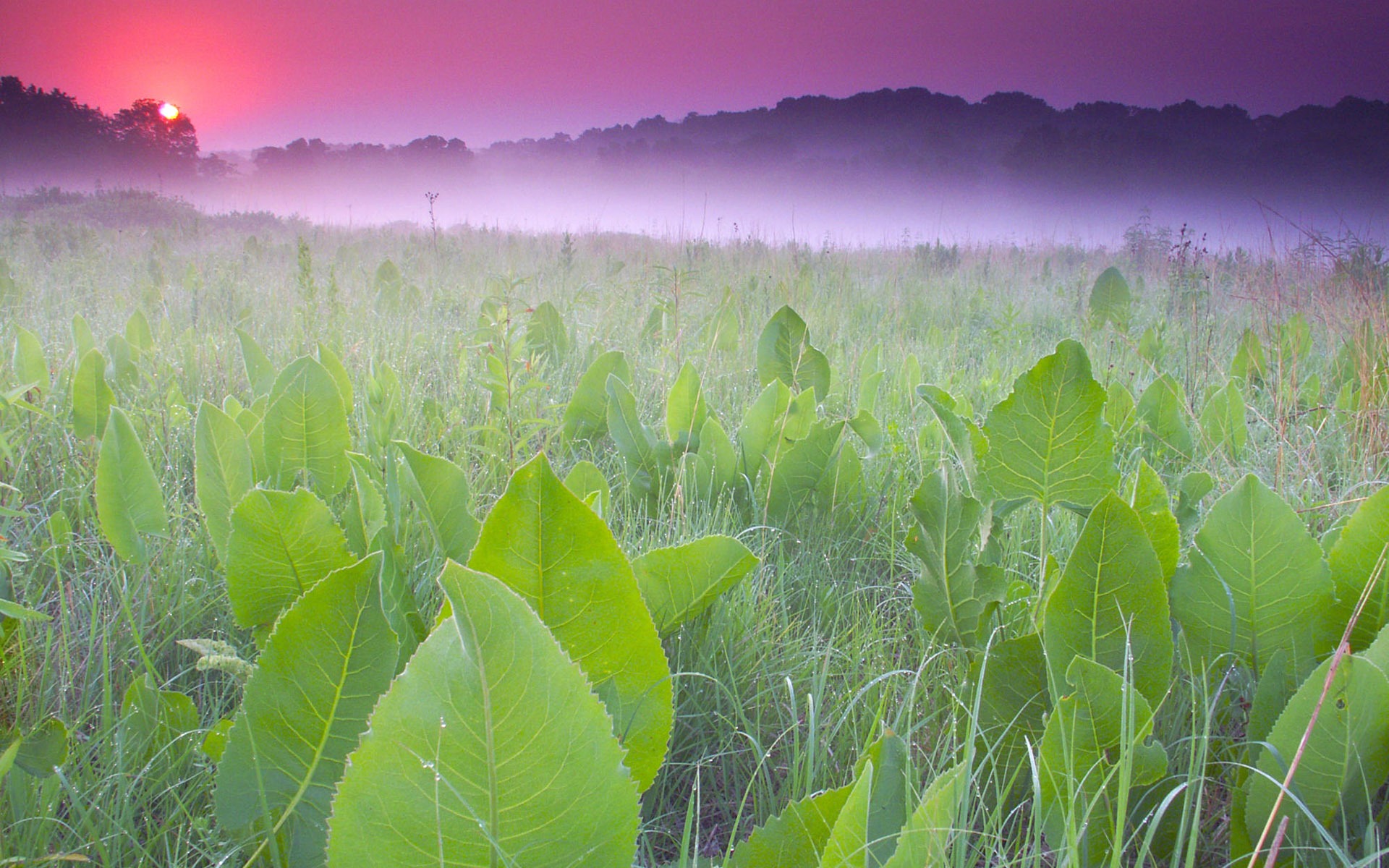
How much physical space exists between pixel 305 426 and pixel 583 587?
851 mm

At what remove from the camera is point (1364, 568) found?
85 centimetres

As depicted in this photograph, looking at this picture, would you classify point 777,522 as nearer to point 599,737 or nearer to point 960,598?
point 960,598

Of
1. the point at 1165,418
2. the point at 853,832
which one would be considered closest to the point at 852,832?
the point at 853,832

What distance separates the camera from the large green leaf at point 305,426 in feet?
4.17

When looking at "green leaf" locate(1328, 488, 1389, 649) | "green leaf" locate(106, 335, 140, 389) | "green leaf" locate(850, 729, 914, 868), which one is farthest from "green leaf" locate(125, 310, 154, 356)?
"green leaf" locate(1328, 488, 1389, 649)

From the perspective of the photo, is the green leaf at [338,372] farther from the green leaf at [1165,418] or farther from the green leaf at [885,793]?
the green leaf at [1165,418]

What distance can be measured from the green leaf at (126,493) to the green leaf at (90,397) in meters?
0.67

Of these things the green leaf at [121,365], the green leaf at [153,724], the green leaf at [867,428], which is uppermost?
the green leaf at [121,365]

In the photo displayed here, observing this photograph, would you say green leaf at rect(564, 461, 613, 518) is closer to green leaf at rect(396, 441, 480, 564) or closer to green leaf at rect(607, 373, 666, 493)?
green leaf at rect(396, 441, 480, 564)

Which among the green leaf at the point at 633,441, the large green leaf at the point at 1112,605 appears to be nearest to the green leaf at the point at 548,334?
the green leaf at the point at 633,441

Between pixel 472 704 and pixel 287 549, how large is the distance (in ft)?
1.60

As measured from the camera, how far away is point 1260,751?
2.61 feet

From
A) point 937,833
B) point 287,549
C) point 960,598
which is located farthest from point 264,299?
point 937,833

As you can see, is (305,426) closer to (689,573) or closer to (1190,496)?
(689,573)
